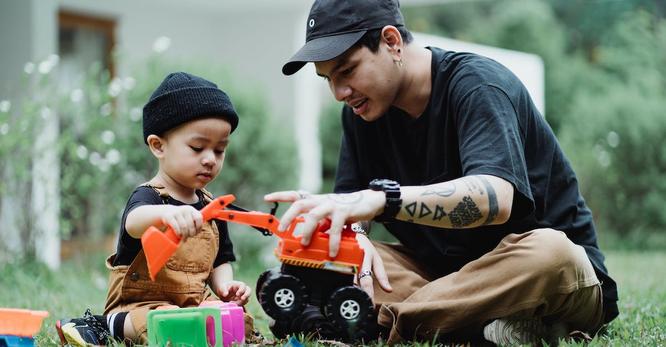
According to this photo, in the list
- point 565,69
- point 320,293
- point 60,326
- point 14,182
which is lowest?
point 565,69

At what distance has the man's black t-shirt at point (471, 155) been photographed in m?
3.13

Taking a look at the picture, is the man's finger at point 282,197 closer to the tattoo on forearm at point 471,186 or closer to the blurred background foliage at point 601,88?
the tattoo on forearm at point 471,186

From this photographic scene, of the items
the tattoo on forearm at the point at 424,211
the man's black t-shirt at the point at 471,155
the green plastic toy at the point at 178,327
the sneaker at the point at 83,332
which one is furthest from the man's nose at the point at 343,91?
the sneaker at the point at 83,332

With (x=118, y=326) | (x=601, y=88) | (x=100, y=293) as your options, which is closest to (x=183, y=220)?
(x=118, y=326)

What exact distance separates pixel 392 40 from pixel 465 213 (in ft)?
2.72

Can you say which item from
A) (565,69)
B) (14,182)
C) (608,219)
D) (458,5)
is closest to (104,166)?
(14,182)

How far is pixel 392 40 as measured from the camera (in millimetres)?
3477

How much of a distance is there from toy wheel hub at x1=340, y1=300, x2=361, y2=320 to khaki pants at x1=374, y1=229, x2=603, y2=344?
0.21 m

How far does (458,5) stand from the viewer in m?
27.9

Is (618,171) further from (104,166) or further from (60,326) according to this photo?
(60,326)

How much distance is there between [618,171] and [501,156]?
935cm

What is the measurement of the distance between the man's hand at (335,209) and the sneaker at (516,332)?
0.71 metres

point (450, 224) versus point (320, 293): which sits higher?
point (450, 224)

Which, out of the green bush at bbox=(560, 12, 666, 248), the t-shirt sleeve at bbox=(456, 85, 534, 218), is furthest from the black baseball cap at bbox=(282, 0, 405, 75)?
the green bush at bbox=(560, 12, 666, 248)
